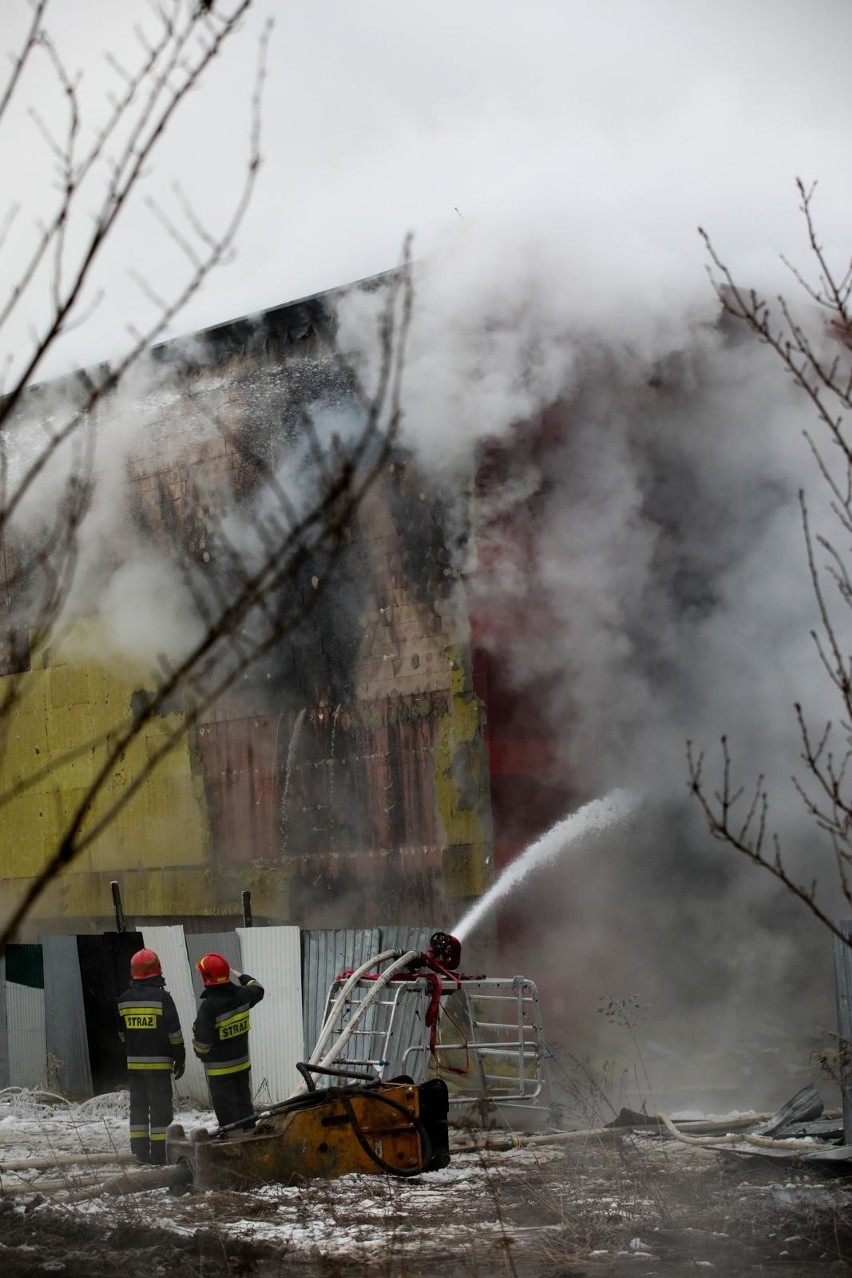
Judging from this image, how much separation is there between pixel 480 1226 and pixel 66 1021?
19.7 feet

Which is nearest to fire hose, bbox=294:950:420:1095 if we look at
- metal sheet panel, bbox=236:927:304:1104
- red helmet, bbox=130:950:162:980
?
red helmet, bbox=130:950:162:980

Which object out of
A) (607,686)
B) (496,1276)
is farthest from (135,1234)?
(607,686)

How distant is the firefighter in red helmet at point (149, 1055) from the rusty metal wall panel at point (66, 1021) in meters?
2.94

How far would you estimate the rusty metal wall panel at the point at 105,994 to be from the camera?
36.4ft

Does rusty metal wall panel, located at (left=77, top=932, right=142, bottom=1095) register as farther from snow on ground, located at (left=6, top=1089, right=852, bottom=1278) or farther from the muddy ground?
the muddy ground

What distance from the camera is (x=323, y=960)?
10234 millimetres

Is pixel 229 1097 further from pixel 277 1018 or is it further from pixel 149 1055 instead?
pixel 277 1018

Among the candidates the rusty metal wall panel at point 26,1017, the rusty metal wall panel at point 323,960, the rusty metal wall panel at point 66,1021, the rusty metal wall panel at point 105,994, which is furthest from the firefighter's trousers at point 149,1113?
the rusty metal wall panel at point 26,1017

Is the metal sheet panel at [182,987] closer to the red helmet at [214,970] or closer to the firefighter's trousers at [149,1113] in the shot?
the firefighter's trousers at [149,1113]

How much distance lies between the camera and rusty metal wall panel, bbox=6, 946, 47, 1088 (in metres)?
11.8

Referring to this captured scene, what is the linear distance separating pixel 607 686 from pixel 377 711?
6.87 ft

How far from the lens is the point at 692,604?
13.2m

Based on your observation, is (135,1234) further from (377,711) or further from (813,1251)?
(377,711)

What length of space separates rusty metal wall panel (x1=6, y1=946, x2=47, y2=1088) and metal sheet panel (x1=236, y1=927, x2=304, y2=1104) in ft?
7.71
